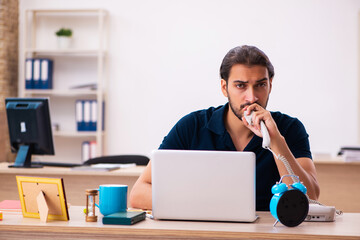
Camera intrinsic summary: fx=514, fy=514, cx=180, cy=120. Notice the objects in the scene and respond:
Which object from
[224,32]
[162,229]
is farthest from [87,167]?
[224,32]

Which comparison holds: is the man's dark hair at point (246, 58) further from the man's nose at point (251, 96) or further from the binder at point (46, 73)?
the binder at point (46, 73)

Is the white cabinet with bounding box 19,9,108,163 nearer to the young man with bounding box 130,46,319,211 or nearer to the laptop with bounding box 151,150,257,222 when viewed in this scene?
the young man with bounding box 130,46,319,211

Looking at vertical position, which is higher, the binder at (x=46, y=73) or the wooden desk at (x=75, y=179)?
the binder at (x=46, y=73)

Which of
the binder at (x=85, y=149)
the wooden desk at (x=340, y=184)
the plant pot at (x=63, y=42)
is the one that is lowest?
the wooden desk at (x=340, y=184)

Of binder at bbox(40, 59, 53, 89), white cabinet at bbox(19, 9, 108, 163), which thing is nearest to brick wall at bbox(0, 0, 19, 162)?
white cabinet at bbox(19, 9, 108, 163)

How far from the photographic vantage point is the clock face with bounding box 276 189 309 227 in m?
1.49

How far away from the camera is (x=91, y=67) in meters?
5.25

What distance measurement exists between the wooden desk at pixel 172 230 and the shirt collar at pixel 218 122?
0.61 m

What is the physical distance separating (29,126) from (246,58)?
1.77 metres

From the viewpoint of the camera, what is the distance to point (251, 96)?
1960 millimetres

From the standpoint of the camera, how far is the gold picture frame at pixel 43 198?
1.58 meters

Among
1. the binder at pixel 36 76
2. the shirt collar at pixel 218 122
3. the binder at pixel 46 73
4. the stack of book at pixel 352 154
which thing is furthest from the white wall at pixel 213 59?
the shirt collar at pixel 218 122

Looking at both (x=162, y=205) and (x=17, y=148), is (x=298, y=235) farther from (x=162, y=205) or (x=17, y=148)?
(x=17, y=148)

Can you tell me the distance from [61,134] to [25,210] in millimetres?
3446
